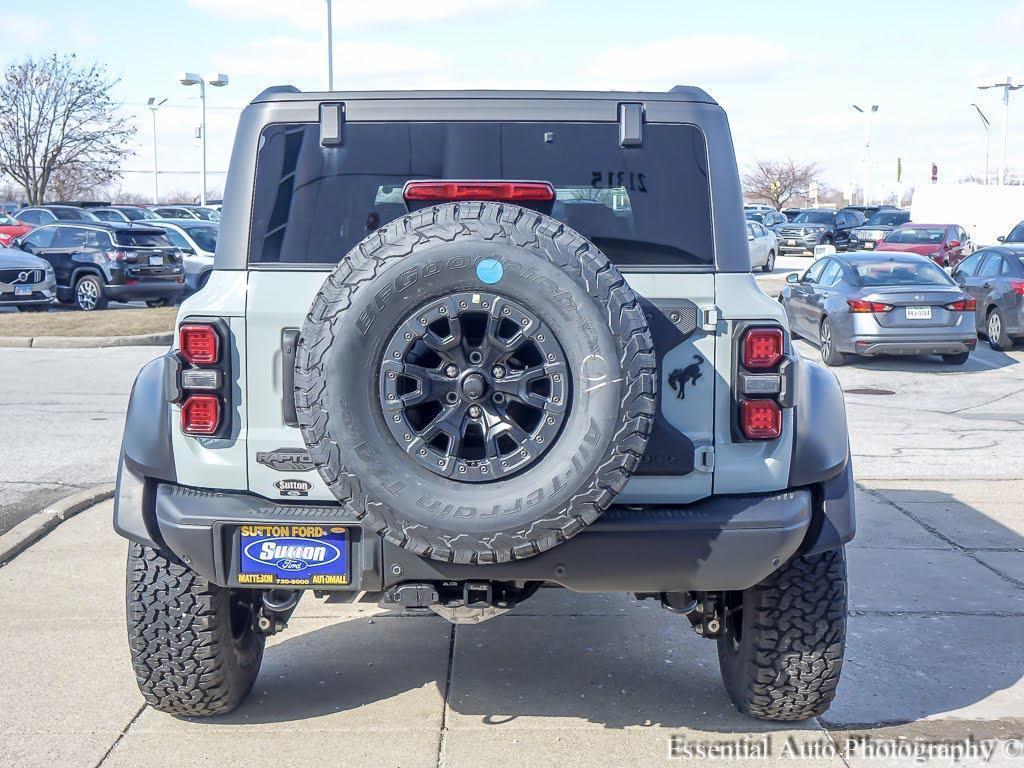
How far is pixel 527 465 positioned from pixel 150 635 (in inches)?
63.2

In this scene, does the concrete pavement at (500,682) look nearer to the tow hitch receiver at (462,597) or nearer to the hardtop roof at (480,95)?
the tow hitch receiver at (462,597)

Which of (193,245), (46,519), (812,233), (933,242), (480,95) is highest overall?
(812,233)

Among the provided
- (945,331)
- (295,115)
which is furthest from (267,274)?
(945,331)

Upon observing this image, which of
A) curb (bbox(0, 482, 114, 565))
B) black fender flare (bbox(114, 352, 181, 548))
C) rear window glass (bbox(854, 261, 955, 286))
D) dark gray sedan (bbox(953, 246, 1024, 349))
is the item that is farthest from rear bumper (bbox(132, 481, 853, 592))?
dark gray sedan (bbox(953, 246, 1024, 349))

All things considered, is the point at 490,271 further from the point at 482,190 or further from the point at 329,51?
the point at 329,51

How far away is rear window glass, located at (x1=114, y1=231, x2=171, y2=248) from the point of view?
20.5m

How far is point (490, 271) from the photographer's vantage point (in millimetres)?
3383

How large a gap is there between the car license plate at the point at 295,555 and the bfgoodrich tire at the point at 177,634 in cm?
43

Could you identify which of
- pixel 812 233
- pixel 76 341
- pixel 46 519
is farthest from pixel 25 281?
pixel 812 233

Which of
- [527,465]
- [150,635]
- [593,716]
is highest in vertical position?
[527,465]

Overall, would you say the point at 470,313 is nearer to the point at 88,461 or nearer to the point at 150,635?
the point at 150,635

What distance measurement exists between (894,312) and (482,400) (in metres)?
12.2

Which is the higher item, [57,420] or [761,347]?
[761,347]

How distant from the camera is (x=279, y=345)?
12.4 feet
